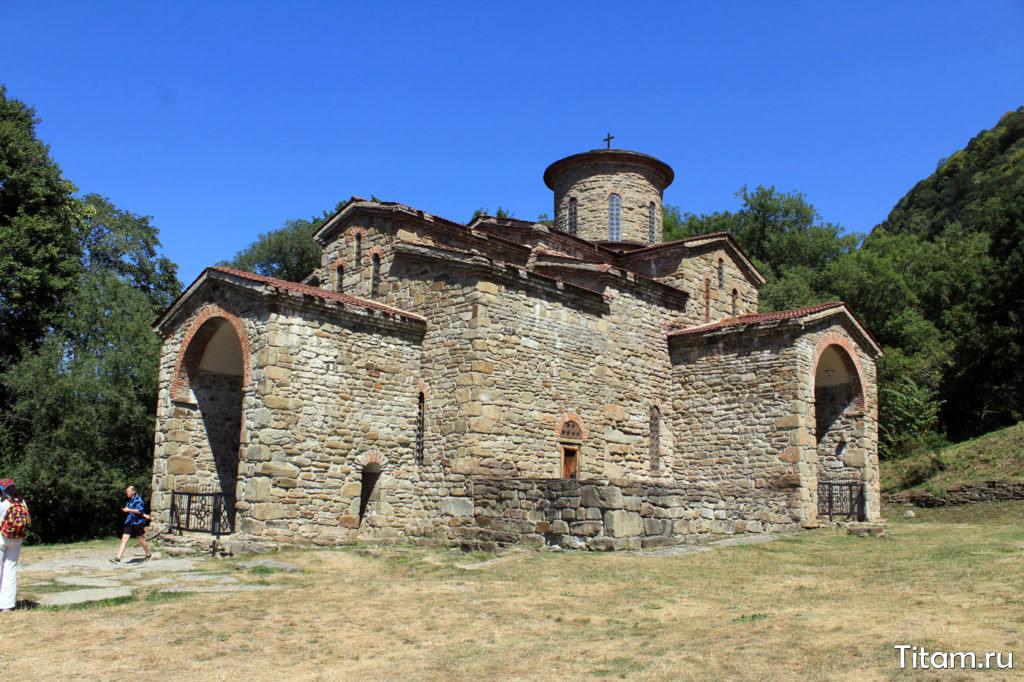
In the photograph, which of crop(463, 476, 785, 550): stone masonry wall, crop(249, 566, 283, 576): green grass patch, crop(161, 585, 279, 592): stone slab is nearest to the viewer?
crop(161, 585, 279, 592): stone slab

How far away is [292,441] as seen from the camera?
1367 cm

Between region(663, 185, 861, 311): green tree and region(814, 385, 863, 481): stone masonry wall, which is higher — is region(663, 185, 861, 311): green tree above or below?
above

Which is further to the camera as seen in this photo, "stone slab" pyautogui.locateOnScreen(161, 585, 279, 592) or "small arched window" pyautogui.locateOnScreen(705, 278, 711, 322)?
"small arched window" pyautogui.locateOnScreen(705, 278, 711, 322)

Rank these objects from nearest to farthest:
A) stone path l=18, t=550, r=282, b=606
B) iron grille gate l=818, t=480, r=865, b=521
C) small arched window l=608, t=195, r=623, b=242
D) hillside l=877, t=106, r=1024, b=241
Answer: stone path l=18, t=550, r=282, b=606 < iron grille gate l=818, t=480, r=865, b=521 < small arched window l=608, t=195, r=623, b=242 < hillside l=877, t=106, r=1024, b=241

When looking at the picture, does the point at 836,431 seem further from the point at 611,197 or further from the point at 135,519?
the point at 135,519

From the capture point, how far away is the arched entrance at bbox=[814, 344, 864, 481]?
59.9 ft

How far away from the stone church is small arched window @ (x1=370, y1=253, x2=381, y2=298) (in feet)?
0.22

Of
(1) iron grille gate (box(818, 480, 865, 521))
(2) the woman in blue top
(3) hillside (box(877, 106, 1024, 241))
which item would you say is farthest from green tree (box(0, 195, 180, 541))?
(3) hillside (box(877, 106, 1024, 241))

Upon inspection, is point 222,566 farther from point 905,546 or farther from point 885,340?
point 885,340

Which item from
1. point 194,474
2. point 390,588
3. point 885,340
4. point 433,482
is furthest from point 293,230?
point 390,588

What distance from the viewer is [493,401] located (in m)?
14.9

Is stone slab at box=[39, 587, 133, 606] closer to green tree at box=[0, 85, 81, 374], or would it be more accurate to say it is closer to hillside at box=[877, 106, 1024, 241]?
green tree at box=[0, 85, 81, 374]

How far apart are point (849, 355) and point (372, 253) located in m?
11.6

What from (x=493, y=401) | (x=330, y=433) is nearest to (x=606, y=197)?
(x=493, y=401)
